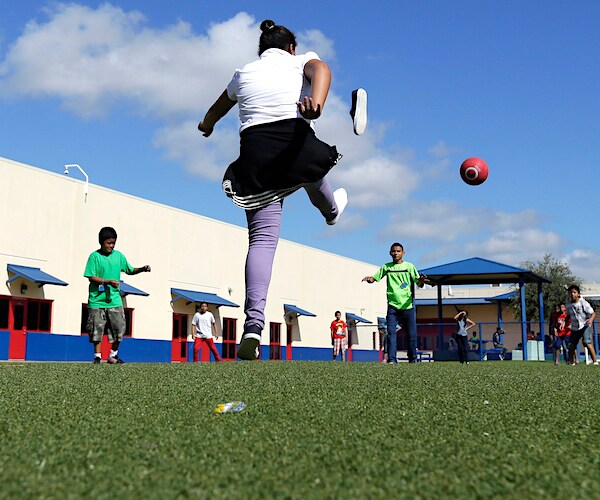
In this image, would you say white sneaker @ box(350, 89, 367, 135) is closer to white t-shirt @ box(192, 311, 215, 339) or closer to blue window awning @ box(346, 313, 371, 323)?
white t-shirt @ box(192, 311, 215, 339)

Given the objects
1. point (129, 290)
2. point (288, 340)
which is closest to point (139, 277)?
point (129, 290)

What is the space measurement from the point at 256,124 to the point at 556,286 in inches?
1780

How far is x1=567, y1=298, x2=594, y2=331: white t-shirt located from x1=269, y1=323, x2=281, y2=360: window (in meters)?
24.6

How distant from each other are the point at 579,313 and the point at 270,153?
11496 mm

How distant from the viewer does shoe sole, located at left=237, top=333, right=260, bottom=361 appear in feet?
12.6

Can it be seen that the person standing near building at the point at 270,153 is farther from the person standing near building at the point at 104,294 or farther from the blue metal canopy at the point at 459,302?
the blue metal canopy at the point at 459,302

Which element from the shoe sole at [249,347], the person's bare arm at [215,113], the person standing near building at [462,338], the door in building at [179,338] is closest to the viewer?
the shoe sole at [249,347]

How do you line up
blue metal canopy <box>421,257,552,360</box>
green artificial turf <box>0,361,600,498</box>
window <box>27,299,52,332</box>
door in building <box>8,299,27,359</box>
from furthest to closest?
blue metal canopy <box>421,257,552,360</box>
window <box>27,299,52,332</box>
door in building <box>8,299,27,359</box>
green artificial turf <box>0,361,600,498</box>

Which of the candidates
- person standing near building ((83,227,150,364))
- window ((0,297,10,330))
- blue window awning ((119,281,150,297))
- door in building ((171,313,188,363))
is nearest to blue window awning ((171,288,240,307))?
door in building ((171,313,188,363))

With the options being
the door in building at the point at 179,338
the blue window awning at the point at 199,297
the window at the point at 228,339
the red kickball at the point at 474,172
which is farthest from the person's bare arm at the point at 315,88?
the window at the point at 228,339

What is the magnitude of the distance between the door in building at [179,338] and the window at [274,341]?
7072 millimetres

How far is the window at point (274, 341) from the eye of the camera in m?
37.3

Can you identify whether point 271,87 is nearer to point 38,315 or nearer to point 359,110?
point 359,110

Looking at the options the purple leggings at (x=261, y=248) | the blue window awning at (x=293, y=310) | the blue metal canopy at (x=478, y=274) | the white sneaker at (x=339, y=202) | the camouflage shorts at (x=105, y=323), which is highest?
the blue metal canopy at (x=478, y=274)
